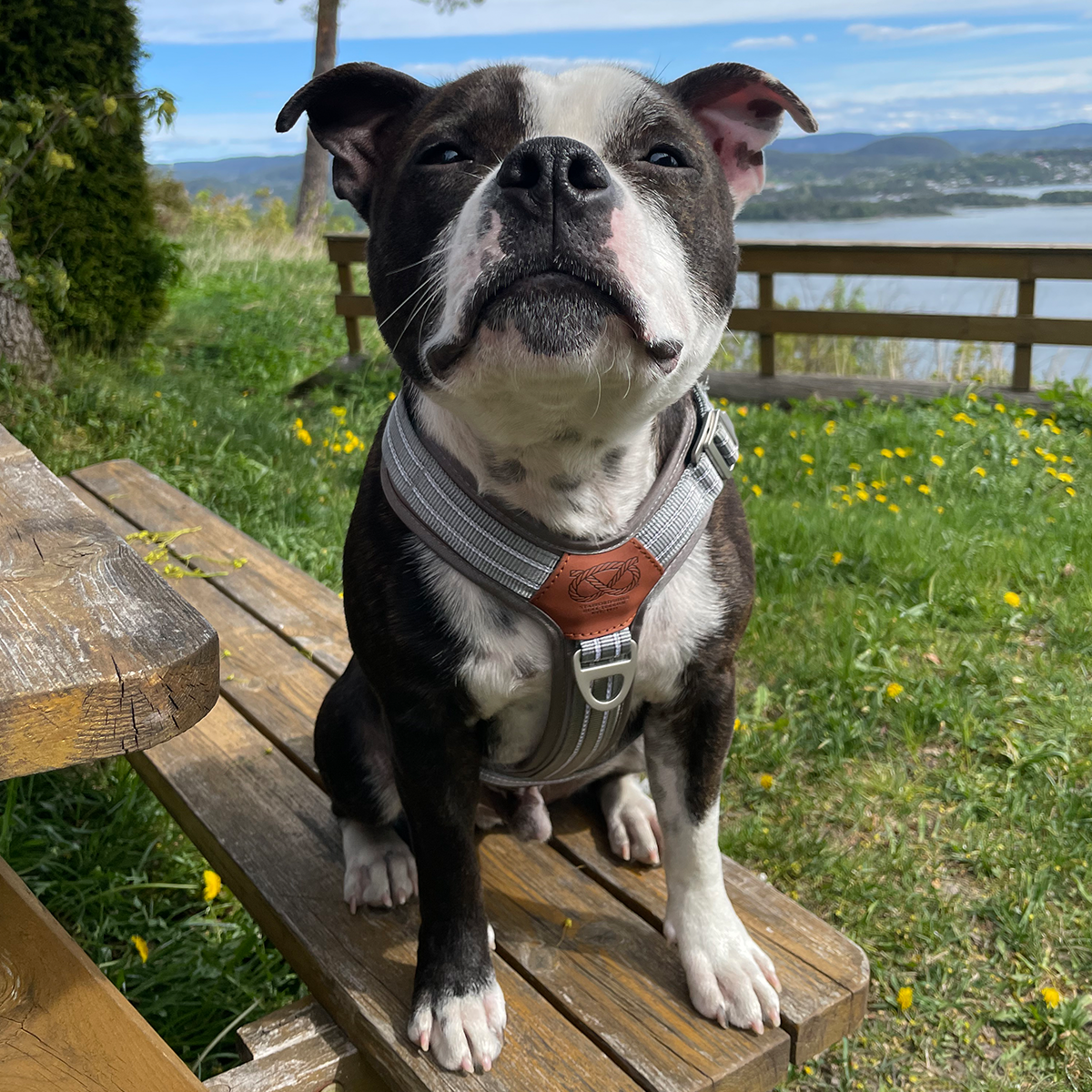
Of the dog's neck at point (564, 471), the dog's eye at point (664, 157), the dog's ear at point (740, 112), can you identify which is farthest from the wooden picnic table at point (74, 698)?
the dog's ear at point (740, 112)

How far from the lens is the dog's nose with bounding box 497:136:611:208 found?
1.23 meters

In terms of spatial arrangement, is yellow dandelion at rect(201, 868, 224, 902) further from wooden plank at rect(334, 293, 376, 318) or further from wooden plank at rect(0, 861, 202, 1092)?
wooden plank at rect(334, 293, 376, 318)

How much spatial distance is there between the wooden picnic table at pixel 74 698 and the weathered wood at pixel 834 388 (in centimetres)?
521

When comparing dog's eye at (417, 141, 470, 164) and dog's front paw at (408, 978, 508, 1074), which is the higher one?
dog's eye at (417, 141, 470, 164)

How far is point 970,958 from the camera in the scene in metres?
2.30

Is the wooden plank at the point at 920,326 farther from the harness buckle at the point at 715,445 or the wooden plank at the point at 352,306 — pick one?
the harness buckle at the point at 715,445

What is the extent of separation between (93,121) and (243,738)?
3.61 meters

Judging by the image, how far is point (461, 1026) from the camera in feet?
5.35

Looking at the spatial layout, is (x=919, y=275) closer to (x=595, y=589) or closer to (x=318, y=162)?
(x=595, y=589)

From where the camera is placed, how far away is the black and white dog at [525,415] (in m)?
1.28

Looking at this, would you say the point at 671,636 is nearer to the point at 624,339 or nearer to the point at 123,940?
the point at 624,339

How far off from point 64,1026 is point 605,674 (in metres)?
0.87

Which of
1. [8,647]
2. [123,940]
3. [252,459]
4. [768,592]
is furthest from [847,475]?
[8,647]

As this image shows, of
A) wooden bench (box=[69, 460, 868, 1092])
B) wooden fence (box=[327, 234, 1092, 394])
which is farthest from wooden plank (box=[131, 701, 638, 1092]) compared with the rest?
wooden fence (box=[327, 234, 1092, 394])
